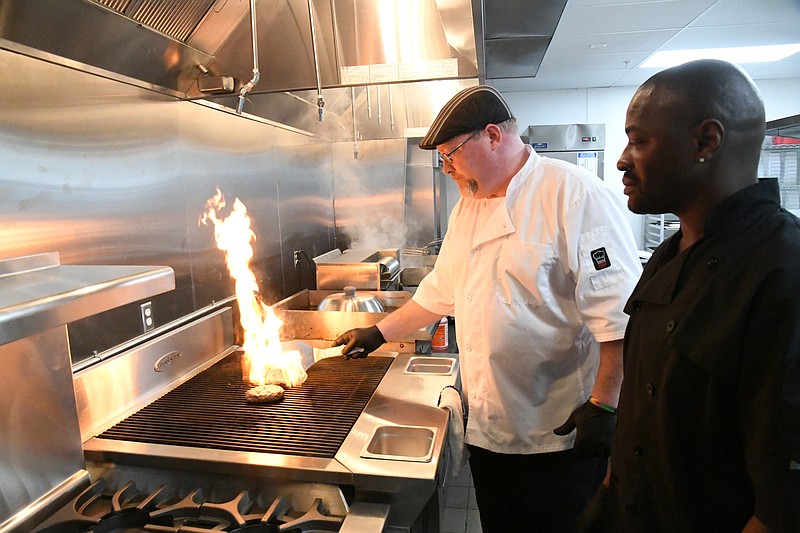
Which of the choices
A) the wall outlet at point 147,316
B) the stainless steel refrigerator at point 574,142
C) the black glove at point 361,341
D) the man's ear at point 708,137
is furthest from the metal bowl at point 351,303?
the stainless steel refrigerator at point 574,142

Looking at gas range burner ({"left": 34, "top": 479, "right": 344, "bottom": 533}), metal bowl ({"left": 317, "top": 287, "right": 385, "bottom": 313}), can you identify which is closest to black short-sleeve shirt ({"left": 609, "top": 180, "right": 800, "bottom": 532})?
gas range burner ({"left": 34, "top": 479, "right": 344, "bottom": 533})

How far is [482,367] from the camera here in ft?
5.03

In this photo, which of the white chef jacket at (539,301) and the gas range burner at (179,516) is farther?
the white chef jacket at (539,301)

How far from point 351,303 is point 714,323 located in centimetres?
169

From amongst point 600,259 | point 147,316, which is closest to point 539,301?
point 600,259

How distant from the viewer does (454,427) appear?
1480mm

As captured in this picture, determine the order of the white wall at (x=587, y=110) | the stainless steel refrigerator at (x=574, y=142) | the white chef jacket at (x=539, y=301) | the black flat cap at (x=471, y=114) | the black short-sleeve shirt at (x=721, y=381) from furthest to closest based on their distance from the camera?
1. the white wall at (x=587, y=110)
2. the stainless steel refrigerator at (x=574, y=142)
3. the black flat cap at (x=471, y=114)
4. the white chef jacket at (x=539, y=301)
5. the black short-sleeve shirt at (x=721, y=381)

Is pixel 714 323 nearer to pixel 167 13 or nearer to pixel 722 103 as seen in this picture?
pixel 722 103

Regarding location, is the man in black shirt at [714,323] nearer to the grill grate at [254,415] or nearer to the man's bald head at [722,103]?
the man's bald head at [722,103]

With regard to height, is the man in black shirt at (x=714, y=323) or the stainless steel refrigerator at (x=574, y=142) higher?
the stainless steel refrigerator at (x=574, y=142)

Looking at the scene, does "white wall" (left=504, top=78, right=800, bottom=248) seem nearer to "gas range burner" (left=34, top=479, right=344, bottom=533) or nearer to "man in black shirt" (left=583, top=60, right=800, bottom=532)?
"man in black shirt" (left=583, top=60, right=800, bottom=532)

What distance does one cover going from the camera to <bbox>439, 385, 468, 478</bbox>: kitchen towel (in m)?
1.48

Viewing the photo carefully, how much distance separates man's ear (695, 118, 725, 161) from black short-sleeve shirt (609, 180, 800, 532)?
0.09 m

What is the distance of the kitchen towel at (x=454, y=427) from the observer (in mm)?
1484
